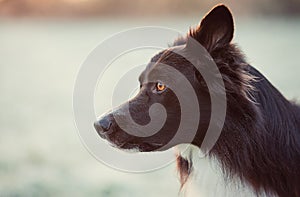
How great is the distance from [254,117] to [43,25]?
38.9 feet

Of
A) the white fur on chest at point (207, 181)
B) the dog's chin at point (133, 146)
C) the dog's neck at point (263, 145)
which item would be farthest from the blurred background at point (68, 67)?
the dog's neck at point (263, 145)

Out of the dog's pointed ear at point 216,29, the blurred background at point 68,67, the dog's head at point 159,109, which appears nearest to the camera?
the dog's pointed ear at point 216,29

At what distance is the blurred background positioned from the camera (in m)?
5.39

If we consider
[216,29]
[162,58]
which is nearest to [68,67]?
[162,58]

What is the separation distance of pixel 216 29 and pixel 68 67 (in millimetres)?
8231

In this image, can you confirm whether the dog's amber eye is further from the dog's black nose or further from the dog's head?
the dog's black nose

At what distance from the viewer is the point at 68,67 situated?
10891mm

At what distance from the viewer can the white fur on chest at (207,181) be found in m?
3.03

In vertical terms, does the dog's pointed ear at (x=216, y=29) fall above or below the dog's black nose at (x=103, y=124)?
above

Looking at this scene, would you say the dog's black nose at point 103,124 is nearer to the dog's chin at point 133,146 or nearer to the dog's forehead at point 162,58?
the dog's chin at point 133,146

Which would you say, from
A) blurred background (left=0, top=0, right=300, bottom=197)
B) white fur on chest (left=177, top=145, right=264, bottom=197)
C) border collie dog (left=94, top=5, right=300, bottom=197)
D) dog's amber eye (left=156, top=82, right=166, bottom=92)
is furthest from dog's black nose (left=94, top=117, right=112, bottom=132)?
blurred background (left=0, top=0, right=300, bottom=197)

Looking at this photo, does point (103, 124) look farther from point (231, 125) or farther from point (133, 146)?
point (231, 125)

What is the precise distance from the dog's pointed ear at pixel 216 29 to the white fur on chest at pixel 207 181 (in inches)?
22.7

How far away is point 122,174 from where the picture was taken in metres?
5.56
